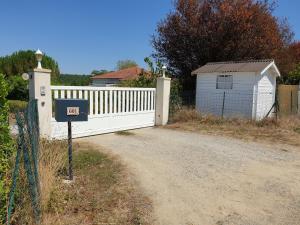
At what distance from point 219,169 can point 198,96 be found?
10176 mm

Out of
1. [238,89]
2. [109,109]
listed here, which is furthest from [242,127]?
[109,109]

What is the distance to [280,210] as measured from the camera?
4.21 m

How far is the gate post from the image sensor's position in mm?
7652

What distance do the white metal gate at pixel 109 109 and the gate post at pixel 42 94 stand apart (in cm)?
25

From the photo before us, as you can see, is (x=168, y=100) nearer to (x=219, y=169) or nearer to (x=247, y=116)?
(x=247, y=116)

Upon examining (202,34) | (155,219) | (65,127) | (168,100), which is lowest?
(155,219)

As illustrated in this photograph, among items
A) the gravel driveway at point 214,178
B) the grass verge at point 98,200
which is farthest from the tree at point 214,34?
the grass verge at point 98,200

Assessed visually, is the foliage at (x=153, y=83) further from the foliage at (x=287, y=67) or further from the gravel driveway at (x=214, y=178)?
the foliage at (x=287, y=67)

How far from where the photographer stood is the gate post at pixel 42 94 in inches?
301

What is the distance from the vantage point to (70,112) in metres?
5.13

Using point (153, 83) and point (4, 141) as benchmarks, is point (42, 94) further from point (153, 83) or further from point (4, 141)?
point (153, 83)

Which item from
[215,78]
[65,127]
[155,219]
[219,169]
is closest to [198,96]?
[215,78]

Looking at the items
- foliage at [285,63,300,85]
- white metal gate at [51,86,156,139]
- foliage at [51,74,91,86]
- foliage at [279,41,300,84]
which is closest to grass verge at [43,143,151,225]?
white metal gate at [51,86,156,139]

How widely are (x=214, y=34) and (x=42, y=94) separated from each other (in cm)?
1332
